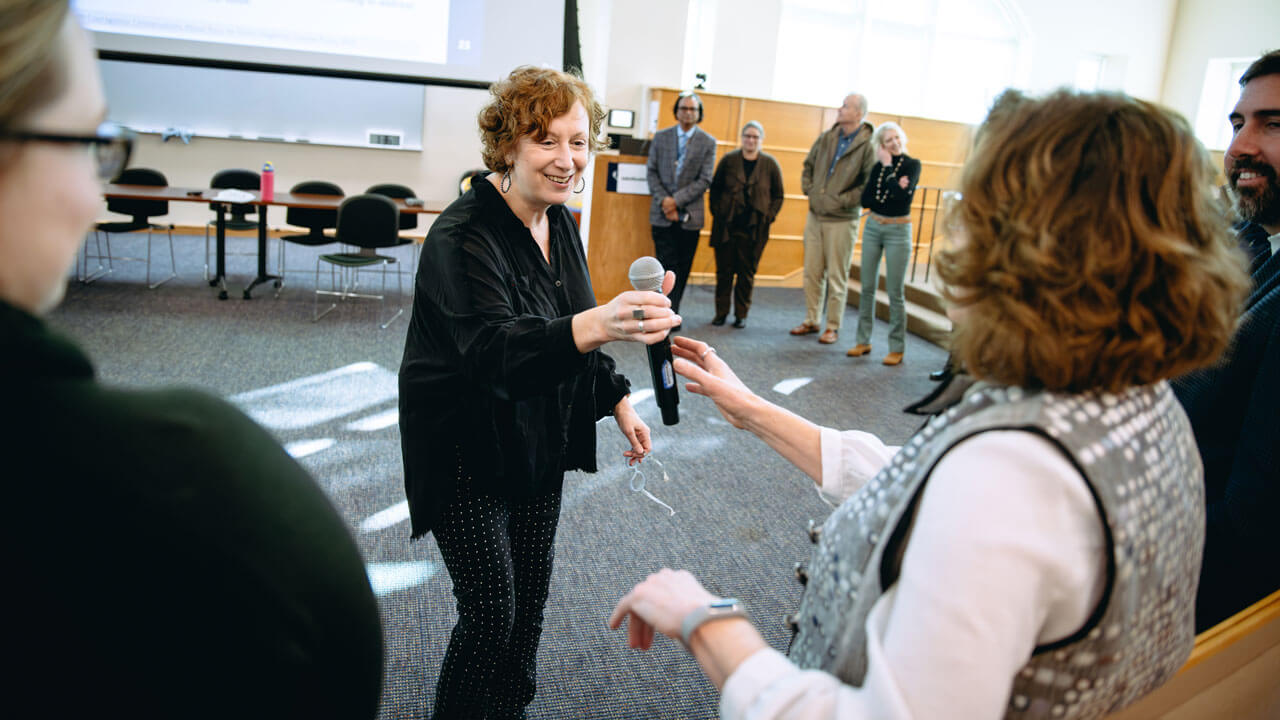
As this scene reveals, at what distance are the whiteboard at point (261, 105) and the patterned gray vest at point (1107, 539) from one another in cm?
892

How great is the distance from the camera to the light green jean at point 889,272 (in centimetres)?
568

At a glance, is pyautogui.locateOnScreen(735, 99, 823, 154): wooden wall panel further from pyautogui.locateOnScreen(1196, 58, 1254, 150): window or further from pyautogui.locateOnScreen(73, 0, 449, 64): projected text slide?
pyautogui.locateOnScreen(1196, 58, 1254, 150): window

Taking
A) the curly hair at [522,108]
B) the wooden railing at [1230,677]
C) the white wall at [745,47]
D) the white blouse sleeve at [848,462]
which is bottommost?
the wooden railing at [1230,677]

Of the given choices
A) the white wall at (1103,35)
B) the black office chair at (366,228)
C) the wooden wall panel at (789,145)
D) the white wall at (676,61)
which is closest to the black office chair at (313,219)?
the black office chair at (366,228)

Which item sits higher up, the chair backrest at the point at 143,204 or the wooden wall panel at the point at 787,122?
the wooden wall panel at the point at 787,122

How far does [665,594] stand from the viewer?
96 centimetres

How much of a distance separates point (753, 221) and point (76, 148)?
6245 millimetres

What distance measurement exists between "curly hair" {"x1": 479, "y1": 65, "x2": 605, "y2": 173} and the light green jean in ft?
14.4

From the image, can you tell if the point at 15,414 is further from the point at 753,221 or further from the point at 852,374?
the point at 753,221

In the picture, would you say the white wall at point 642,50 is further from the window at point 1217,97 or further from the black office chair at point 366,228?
the window at point 1217,97

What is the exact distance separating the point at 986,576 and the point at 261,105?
33.0 ft

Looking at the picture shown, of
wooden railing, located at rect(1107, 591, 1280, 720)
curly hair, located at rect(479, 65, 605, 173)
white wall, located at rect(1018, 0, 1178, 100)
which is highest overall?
white wall, located at rect(1018, 0, 1178, 100)

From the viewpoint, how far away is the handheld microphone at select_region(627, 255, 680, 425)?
1.54m

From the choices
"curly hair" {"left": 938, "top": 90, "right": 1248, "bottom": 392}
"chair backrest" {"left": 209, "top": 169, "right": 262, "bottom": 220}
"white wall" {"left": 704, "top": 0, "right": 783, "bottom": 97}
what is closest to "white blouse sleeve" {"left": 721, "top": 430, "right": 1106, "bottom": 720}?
"curly hair" {"left": 938, "top": 90, "right": 1248, "bottom": 392}
